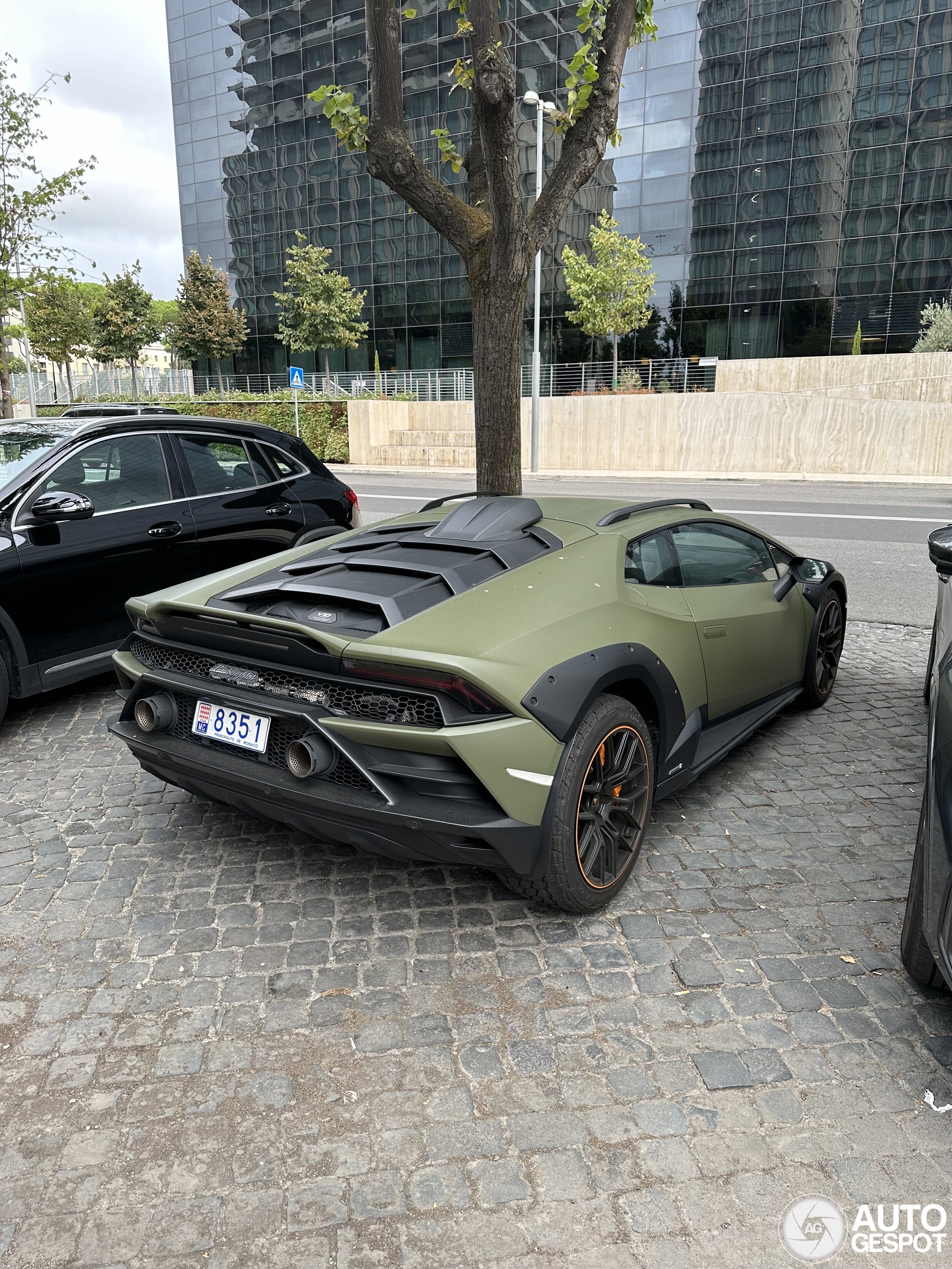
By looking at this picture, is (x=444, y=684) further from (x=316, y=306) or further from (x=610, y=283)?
(x=316, y=306)

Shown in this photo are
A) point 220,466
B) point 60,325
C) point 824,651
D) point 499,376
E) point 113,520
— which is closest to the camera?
point 824,651

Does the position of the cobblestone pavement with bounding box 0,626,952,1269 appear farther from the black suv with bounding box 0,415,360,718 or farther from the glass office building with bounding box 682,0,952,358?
the glass office building with bounding box 682,0,952,358

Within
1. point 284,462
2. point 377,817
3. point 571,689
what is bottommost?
point 377,817

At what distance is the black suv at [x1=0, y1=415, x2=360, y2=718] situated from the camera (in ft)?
15.6

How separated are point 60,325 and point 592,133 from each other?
1730 inches

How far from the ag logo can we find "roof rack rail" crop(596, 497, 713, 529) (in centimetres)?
242

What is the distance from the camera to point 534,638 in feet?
9.32

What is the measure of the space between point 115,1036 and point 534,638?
1.67 metres

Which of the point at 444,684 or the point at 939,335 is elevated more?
the point at 939,335

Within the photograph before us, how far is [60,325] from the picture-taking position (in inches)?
1706

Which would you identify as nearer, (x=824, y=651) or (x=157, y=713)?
(x=157, y=713)

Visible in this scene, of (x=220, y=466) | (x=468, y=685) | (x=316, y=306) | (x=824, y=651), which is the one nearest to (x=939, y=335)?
(x=316, y=306)

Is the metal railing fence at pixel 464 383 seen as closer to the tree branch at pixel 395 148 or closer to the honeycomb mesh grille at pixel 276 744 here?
the tree branch at pixel 395 148

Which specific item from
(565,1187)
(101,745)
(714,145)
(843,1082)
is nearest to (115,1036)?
(565,1187)
